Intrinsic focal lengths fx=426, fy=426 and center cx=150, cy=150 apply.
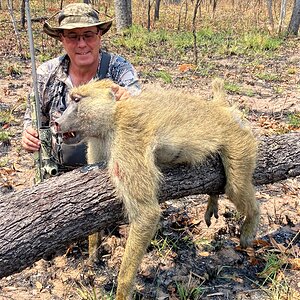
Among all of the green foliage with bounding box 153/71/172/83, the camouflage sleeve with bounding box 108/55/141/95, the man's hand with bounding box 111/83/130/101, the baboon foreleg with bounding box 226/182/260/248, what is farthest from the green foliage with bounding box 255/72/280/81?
the man's hand with bounding box 111/83/130/101

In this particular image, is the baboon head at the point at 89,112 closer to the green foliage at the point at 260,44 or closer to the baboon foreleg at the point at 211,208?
the baboon foreleg at the point at 211,208

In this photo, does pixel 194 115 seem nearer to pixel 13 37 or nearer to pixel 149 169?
pixel 149 169

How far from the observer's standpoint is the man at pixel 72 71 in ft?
12.3

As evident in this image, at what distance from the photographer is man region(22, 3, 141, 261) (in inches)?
148

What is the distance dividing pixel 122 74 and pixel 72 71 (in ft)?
1.57

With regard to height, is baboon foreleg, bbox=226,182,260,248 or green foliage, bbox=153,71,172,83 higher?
baboon foreleg, bbox=226,182,260,248

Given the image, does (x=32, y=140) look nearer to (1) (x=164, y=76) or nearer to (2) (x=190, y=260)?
(2) (x=190, y=260)

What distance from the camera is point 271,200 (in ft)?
14.3

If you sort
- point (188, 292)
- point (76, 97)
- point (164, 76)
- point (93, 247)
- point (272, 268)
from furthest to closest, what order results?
point (164, 76), point (93, 247), point (272, 268), point (188, 292), point (76, 97)

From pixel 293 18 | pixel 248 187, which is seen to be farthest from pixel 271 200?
pixel 293 18

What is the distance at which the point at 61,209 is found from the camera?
271 centimetres

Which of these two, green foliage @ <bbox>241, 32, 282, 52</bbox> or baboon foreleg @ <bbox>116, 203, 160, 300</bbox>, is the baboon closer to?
baboon foreleg @ <bbox>116, 203, 160, 300</bbox>

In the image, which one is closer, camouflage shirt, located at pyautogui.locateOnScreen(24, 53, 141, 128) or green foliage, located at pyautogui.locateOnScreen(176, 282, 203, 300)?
green foliage, located at pyautogui.locateOnScreen(176, 282, 203, 300)

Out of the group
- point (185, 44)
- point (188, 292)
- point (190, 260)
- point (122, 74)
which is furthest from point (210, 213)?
point (185, 44)
